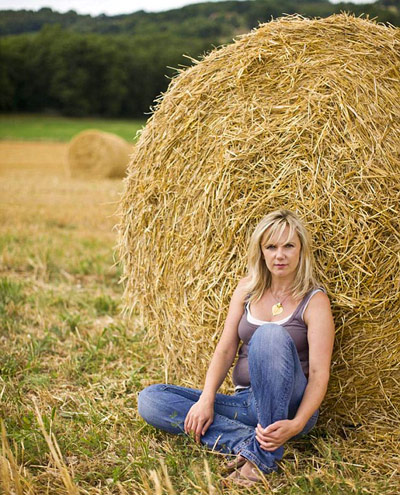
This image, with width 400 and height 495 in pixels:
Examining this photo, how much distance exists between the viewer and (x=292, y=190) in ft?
10.2

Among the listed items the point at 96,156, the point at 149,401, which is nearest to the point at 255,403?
the point at 149,401

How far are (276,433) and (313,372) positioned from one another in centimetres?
33

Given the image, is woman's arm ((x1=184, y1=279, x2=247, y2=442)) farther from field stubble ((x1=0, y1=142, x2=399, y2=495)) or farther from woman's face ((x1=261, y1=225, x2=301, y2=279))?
woman's face ((x1=261, y1=225, x2=301, y2=279))

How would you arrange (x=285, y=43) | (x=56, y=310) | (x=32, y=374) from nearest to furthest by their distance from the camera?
(x=285, y=43) < (x=32, y=374) < (x=56, y=310)

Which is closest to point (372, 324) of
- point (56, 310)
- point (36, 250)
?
point (56, 310)

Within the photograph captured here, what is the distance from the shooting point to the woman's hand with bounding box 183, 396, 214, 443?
2963mm

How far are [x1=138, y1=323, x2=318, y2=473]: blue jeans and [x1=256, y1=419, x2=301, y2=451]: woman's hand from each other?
42mm

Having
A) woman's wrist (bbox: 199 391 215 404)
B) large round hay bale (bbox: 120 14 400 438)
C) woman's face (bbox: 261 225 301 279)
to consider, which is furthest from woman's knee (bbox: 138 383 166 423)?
woman's face (bbox: 261 225 301 279)

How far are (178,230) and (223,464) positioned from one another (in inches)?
53.3

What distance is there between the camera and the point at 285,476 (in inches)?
107

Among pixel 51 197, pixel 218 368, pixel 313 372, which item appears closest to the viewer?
pixel 313 372

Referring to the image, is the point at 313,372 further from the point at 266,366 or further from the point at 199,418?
the point at 199,418

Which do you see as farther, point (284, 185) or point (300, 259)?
point (284, 185)

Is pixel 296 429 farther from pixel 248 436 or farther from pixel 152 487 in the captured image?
pixel 152 487
